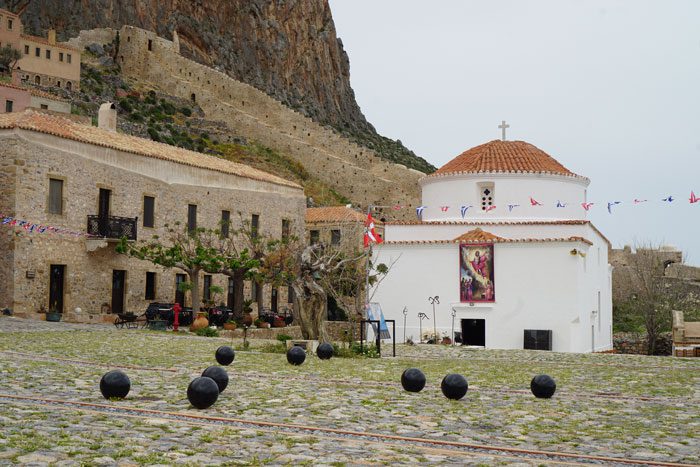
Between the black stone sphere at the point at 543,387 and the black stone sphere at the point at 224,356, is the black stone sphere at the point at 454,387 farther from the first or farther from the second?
the black stone sphere at the point at 224,356

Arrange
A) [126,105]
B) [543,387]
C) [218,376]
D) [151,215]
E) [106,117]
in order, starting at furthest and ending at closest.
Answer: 1. [126,105]
2. [106,117]
3. [151,215]
4. [543,387]
5. [218,376]

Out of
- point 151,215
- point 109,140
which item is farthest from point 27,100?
point 151,215

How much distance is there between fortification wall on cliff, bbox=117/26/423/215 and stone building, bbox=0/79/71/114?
1679 cm

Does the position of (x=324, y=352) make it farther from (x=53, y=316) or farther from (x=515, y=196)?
(x=515, y=196)

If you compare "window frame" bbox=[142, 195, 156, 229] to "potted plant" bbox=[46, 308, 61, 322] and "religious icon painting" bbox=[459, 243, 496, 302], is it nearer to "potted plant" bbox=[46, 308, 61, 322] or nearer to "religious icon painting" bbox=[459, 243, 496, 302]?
"potted plant" bbox=[46, 308, 61, 322]

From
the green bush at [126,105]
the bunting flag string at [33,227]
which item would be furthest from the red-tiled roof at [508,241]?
the green bush at [126,105]

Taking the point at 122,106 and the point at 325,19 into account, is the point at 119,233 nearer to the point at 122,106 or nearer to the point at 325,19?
the point at 122,106

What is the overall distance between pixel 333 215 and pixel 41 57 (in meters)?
30.6

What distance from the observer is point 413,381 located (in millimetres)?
12250

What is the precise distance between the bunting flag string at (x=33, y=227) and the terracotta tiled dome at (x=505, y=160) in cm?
1549

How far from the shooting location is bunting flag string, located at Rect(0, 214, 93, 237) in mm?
28175

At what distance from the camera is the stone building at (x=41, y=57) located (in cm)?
6366

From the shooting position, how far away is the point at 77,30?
76.6 m

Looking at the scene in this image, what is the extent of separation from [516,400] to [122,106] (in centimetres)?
5969
